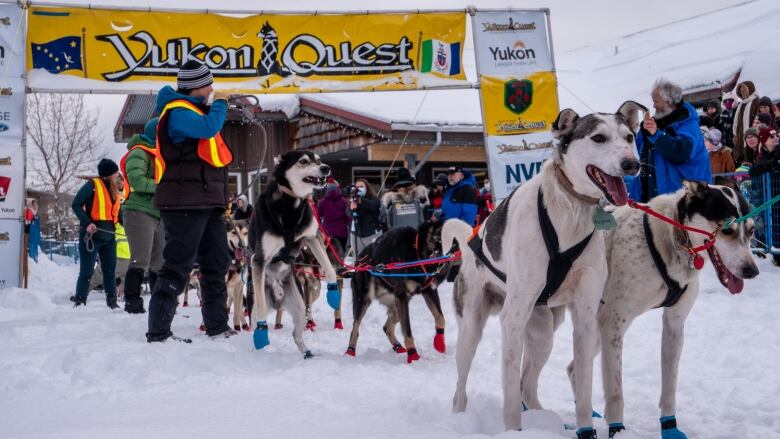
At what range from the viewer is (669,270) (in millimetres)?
2869

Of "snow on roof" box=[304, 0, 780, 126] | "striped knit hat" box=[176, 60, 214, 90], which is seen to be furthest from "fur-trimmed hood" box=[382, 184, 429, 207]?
"striped knit hat" box=[176, 60, 214, 90]

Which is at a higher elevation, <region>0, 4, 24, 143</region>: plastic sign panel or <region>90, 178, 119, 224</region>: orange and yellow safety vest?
<region>0, 4, 24, 143</region>: plastic sign panel

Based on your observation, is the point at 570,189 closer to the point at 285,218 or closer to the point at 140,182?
the point at 285,218

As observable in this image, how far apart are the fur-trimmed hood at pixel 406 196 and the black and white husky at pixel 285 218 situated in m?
4.39

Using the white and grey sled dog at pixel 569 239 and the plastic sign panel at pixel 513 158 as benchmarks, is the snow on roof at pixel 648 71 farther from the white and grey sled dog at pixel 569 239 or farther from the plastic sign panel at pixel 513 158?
the white and grey sled dog at pixel 569 239

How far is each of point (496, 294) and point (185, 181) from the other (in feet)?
7.60

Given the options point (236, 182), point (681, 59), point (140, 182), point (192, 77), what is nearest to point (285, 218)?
point (192, 77)

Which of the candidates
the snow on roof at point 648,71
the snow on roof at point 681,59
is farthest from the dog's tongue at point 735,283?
the snow on roof at point 648,71

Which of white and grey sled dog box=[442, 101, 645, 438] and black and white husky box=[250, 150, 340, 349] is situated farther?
black and white husky box=[250, 150, 340, 349]

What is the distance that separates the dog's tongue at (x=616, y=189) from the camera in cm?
244

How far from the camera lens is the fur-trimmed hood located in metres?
9.50

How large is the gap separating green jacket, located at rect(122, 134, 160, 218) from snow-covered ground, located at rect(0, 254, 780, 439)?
959 millimetres

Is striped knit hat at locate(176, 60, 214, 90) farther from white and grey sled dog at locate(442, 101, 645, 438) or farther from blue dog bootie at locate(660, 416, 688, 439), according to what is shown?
blue dog bootie at locate(660, 416, 688, 439)

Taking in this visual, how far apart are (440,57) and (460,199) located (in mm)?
1743
